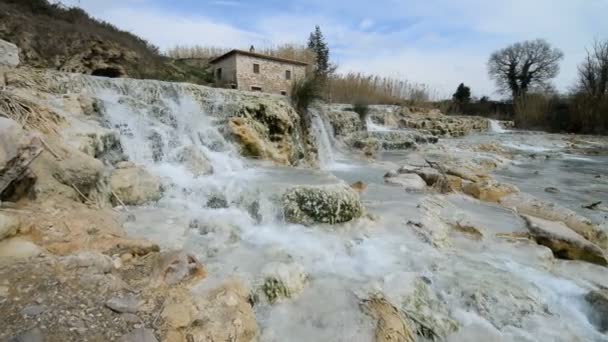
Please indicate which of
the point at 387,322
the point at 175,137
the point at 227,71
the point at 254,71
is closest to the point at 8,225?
the point at 387,322

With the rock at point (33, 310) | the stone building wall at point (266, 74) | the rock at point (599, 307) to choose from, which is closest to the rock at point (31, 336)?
the rock at point (33, 310)

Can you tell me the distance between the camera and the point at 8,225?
76.4 inches

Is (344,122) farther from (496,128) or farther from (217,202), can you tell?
(496,128)

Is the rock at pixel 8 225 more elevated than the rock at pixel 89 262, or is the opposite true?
the rock at pixel 8 225

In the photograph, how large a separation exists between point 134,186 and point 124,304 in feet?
6.83

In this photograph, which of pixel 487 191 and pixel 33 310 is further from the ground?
pixel 33 310

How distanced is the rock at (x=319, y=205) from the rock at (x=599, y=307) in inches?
78.6

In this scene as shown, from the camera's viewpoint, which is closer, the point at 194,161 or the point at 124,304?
the point at 124,304

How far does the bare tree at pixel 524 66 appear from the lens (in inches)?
1235

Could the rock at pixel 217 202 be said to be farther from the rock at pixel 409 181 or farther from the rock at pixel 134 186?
the rock at pixel 409 181

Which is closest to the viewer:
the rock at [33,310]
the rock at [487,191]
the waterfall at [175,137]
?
the rock at [33,310]

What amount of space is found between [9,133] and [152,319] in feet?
5.33

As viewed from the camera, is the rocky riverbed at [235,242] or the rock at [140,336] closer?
the rock at [140,336]

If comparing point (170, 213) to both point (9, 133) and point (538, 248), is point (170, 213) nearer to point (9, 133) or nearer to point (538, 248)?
point (9, 133)
